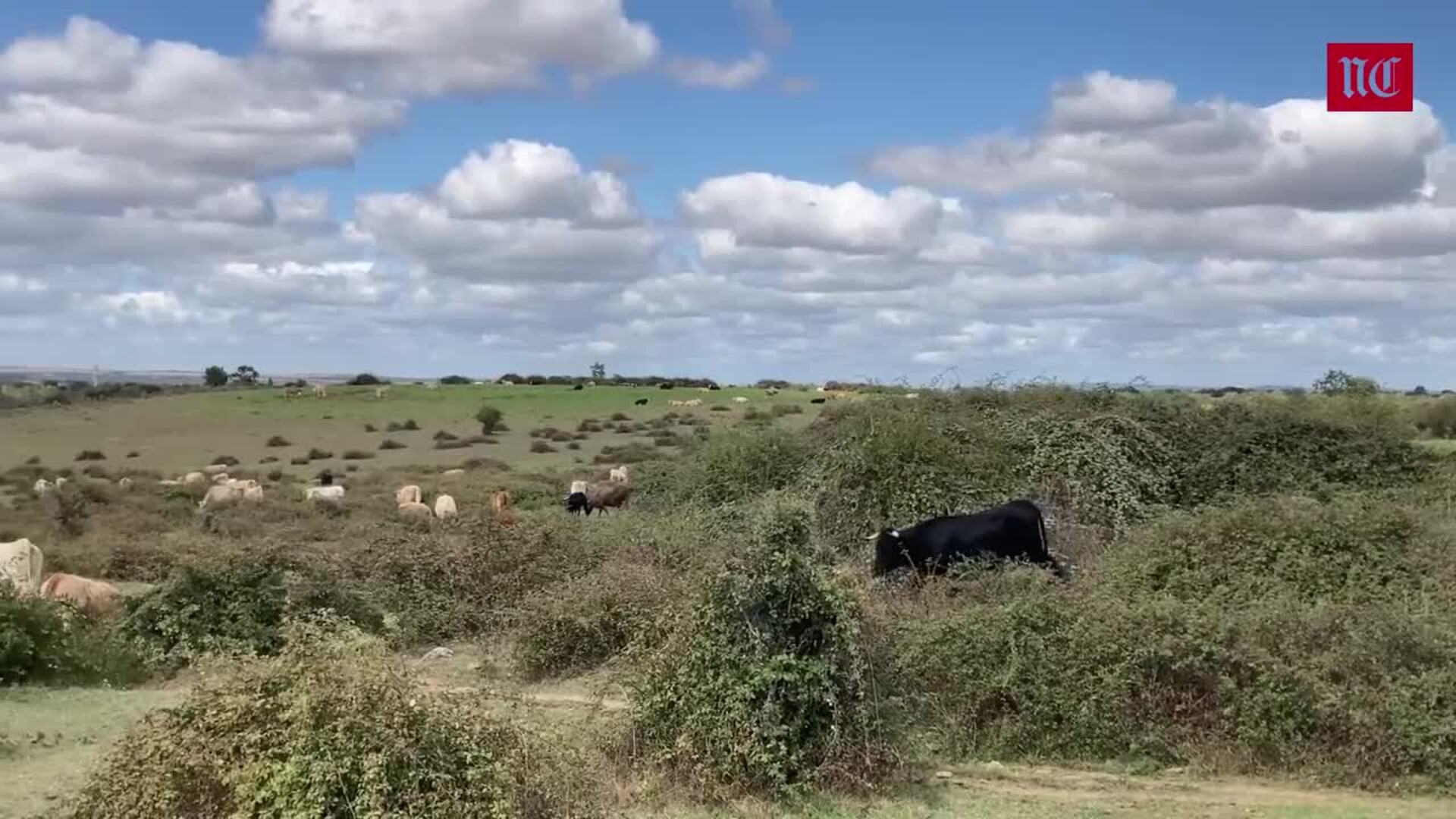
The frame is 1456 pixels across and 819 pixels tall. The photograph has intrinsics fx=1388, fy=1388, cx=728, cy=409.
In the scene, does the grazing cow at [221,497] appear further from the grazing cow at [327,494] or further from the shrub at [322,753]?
the shrub at [322,753]

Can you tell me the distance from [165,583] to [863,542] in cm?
788

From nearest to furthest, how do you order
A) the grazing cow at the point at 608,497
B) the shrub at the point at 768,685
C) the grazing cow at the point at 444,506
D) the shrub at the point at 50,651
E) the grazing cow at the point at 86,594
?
the shrub at the point at 768,685 < the shrub at the point at 50,651 < the grazing cow at the point at 86,594 < the grazing cow at the point at 608,497 < the grazing cow at the point at 444,506

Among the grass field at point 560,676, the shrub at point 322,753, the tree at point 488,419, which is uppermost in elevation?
the tree at point 488,419

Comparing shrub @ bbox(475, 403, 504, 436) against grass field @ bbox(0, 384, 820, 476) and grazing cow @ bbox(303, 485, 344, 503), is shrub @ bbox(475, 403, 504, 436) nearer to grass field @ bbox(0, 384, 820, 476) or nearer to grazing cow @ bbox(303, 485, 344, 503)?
grass field @ bbox(0, 384, 820, 476)

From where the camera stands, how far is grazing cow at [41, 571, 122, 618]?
593 inches

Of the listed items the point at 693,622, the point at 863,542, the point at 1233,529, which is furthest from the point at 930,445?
the point at 693,622

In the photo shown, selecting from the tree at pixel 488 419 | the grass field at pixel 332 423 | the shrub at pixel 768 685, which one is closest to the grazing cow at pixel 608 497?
the grass field at pixel 332 423

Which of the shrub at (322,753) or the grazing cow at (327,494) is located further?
the grazing cow at (327,494)

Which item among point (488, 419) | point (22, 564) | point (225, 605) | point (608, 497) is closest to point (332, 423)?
point (488, 419)

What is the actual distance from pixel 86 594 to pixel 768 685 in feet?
32.2

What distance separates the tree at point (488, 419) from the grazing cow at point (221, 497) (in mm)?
23578

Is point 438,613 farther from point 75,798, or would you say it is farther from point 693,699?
point 75,798

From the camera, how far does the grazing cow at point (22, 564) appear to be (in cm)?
1479

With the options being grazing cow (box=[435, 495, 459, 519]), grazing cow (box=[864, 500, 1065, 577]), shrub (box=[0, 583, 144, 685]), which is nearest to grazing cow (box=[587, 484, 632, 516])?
grazing cow (box=[435, 495, 459, 519])
